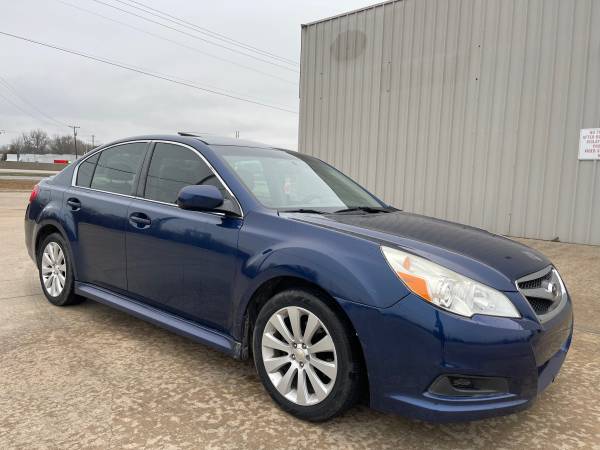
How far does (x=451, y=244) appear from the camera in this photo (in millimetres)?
2547

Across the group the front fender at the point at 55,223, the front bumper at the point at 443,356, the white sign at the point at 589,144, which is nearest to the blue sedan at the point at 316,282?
the front bumper at the point at 443,356

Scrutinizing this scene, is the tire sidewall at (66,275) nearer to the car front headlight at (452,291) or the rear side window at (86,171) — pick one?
the rear side window at (86,171)

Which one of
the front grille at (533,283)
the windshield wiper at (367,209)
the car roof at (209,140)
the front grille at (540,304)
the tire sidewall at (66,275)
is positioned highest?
the car roof at (209,140)

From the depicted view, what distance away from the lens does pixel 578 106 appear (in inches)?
313

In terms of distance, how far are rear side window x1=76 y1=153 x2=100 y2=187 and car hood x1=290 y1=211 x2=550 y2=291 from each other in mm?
2274

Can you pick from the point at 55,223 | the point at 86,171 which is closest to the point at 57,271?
the point at 55,223

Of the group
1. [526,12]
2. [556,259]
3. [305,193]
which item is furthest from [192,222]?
[526,12]

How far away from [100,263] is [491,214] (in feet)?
24.2

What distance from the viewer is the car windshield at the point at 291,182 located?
10.1ft

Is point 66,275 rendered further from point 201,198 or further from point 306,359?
point 306,359

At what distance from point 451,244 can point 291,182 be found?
1240 millimetres

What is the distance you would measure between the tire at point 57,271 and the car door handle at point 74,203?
12.6 inches

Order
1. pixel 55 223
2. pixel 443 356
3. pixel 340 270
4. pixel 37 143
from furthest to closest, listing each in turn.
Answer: pixel 37 143 < pixel 55 223 < pixel 340 270 < pixel 443 356

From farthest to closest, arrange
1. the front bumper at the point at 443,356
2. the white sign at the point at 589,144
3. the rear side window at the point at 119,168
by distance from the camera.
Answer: the white sign at the point at 589,144
the rear side window at the point at 119,168
the front bumper at the point at 443,356
